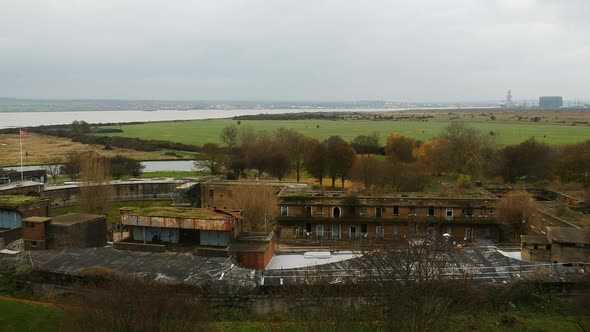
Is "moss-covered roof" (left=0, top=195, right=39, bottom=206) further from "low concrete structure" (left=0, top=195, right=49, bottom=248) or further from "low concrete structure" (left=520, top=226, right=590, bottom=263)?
→ "low concrete structure" (left=520, top=226, right=590, bottom=263)

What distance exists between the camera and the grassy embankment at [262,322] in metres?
17.9

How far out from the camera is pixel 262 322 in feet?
62.7

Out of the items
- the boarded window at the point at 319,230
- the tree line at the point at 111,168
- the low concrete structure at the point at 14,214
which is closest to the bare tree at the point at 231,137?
the tree line at the point at 111,168

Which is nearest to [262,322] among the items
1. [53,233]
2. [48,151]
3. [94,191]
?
[53,233]

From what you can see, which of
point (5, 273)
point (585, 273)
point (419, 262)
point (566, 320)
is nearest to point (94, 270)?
point (5, 273)

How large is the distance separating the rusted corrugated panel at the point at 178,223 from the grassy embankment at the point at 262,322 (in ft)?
20.6

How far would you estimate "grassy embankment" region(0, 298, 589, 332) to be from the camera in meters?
17.9

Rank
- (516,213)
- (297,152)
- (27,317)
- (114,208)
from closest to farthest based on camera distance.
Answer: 1. (27,317)
2. (516,213)
3. (114,208)
4. (297,152)

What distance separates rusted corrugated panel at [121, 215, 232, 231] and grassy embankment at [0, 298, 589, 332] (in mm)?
6288

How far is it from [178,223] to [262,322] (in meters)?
8.13

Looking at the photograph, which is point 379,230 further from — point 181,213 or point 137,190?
Answer: point 137,190

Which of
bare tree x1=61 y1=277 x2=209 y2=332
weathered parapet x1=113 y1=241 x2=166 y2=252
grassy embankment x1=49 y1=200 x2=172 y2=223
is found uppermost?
bare tree x1=61 y1=277 x2=209 y2=332

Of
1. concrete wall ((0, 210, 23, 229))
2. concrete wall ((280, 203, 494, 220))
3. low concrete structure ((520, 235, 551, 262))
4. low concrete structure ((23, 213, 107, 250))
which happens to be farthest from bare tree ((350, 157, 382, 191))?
concrete wall ((0, 210, 23, 229))

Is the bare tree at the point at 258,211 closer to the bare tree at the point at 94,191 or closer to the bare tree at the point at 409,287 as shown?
the bare tree at the point at 94,191
